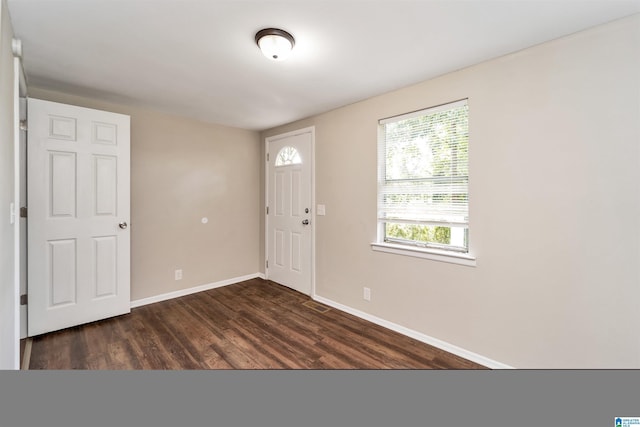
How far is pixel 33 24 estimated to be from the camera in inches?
63.7

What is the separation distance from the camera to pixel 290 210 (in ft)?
12.0

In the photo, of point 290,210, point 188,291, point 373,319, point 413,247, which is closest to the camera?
point 413,247

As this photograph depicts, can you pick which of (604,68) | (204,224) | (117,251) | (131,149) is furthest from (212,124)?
(604,68)

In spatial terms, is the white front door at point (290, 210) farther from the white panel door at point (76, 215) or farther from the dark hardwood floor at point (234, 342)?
the white panel door at point (76, 215)

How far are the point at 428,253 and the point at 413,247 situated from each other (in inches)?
6.2

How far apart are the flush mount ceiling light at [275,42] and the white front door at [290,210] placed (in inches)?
62.3

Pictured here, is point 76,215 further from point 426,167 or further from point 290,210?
point 426,167

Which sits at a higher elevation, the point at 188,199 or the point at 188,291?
the point at 188,199

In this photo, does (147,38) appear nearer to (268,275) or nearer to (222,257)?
(222,257)

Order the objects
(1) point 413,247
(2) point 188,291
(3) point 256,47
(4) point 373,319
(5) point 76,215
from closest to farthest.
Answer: (3) point 256,47 < (1) point 413,247 < (5) point 76,215 < (4) point 373,319 < (2) point 188,291

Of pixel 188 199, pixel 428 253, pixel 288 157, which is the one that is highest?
pixel 288 157

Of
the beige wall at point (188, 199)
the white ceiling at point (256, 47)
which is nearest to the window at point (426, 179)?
the white ceiling at point (256, 47)

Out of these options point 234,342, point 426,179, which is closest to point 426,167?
point 426,179

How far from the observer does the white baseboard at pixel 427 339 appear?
1.99m
